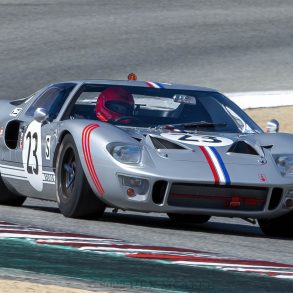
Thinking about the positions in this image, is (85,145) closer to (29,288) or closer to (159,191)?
(159,191)

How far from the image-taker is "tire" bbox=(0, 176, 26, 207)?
32.7 feet

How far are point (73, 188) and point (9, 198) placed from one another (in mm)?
1813

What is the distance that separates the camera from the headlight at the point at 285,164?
8344 millimetres

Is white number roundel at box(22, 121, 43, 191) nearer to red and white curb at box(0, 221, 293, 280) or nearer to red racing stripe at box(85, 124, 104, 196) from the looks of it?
red racing stripe at box(85, 124, 104, 196)

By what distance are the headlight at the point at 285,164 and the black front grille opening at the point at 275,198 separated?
0.44 feet

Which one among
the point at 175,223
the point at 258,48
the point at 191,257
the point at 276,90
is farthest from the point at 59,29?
the point at 191,257

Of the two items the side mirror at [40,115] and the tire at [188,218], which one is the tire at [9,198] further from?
the tire at [188,218]

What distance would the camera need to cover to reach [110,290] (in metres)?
5.25

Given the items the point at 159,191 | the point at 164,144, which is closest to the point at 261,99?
the point at 164,144

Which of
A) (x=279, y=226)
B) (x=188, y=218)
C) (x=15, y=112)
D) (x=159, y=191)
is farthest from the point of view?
(x=15, y=112)

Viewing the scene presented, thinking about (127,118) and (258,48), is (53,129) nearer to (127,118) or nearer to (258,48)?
(127,118)

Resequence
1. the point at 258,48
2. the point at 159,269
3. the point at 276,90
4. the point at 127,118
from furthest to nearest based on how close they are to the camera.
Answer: the point at 258,48 → the point at 276,90 → the point at 127,118 → the point at 159,269

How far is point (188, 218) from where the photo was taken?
9.40 metres

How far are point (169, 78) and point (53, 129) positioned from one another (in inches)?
452
